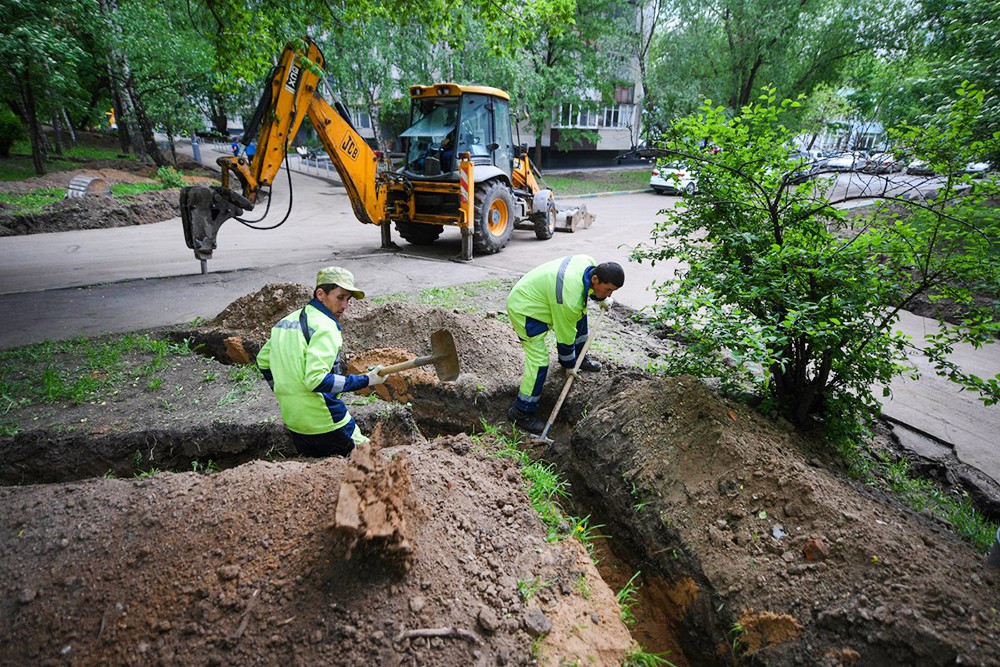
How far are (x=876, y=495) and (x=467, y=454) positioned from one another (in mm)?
2653

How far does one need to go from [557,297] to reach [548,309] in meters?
0.18

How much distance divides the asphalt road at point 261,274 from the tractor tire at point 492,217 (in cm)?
28

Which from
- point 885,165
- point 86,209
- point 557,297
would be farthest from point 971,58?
point 86,209

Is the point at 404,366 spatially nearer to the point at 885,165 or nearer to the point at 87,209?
the point at 885,165

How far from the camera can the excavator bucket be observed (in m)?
12.6

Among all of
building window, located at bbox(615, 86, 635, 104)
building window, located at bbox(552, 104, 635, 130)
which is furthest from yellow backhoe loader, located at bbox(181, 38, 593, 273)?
building window, located at bbox(615, 86, 635, 104)

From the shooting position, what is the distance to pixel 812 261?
3258 mm

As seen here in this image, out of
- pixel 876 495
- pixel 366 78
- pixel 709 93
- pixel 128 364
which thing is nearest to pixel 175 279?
pixel 128 364

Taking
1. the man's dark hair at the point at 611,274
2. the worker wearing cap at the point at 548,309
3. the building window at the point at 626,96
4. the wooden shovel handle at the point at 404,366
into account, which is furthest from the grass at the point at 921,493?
the building window at the point at 626,96

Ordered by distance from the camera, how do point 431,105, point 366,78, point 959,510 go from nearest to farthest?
1. point 959,510
2. point 431,105
3. point 366,78

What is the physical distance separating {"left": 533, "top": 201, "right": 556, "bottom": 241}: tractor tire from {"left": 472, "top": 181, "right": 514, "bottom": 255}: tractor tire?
3.64 feet

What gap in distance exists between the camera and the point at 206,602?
2207mm

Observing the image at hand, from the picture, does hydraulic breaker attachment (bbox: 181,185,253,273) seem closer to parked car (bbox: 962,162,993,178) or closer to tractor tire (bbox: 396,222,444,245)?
tractor tire (bbox: 396,222,444,245)

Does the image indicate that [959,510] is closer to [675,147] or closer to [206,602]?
[675,147]
